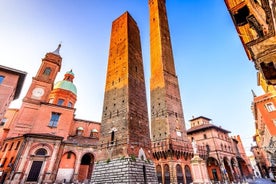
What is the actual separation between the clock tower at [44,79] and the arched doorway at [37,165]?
9.84 metres

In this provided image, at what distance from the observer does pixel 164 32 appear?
3559 cm

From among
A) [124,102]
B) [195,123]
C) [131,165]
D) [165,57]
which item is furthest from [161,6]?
[131,165]

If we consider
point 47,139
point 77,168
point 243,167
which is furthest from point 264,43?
point 243,167

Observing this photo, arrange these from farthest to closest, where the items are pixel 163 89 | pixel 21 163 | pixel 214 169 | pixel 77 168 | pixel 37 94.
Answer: pixel 214 169 < pixel 163 89 < pixel 37 94 < pixel 77 168 < pixel 21 163

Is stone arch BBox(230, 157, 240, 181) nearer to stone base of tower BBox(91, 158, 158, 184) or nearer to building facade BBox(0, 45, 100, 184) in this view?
stone base of tower BBox(91, 158, 158, 184)

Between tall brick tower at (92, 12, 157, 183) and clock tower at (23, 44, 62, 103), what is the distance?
47.4 ft

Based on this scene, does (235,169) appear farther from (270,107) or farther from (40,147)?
(40,147)

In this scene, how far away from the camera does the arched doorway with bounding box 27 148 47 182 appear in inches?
680

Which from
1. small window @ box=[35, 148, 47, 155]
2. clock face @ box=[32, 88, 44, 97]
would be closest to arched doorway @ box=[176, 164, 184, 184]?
small window @ box=[35, 148, 47, 155]

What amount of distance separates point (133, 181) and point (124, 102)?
7.09m

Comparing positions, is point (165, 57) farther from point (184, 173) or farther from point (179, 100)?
point (184, 173)

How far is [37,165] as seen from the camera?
712 inches

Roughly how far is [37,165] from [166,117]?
1797 cm

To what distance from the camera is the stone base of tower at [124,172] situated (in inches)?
459
